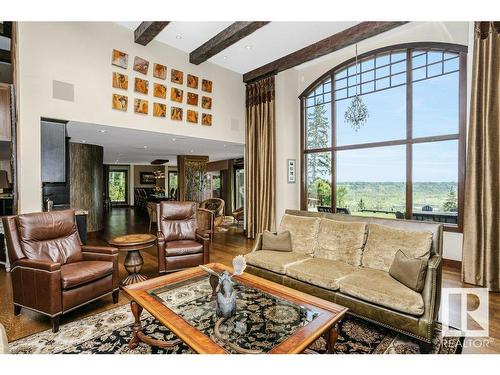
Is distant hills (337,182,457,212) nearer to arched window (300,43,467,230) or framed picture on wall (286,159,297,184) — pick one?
arched window (300,43,467,230)

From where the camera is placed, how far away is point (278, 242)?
3414mm

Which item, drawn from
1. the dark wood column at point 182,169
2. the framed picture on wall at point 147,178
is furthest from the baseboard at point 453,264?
the framed picture on wall at point 147,178

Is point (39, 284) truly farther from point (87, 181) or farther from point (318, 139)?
point (318, 139)

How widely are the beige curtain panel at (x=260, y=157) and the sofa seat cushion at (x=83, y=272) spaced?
3779mm

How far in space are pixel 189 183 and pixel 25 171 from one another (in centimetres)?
554

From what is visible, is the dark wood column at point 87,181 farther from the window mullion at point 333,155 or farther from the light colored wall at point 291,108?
the window mullion at point 333,155

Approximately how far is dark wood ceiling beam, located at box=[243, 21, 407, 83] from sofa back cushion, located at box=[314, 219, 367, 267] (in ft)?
10.4

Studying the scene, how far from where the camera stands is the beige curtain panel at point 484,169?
Answer: 3309 mm

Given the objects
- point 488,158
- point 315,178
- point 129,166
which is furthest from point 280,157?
point 129,166

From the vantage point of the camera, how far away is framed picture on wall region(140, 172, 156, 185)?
15.1 meters

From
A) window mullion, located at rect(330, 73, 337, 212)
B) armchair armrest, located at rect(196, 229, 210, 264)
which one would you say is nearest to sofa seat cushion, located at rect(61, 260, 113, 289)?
armchair armrest, located at rect(196, 229, 210, 264)

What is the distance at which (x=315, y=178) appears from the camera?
239 inches

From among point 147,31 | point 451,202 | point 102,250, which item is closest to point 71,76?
point 147,31
